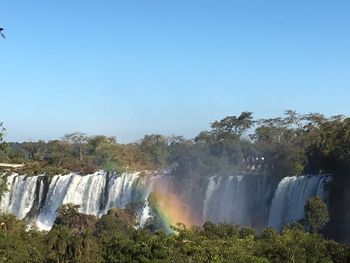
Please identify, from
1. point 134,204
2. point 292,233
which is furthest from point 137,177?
point 292,233

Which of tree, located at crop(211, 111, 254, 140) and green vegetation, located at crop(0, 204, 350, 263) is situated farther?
tree, located at crop(211, 111, 254, 140)

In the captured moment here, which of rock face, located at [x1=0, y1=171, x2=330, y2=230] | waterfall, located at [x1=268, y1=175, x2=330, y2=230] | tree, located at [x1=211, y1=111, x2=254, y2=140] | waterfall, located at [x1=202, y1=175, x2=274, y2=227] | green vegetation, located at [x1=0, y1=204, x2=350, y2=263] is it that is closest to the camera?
green vegetation, located at [x1=0, y1=204, x2=350, y2=263]

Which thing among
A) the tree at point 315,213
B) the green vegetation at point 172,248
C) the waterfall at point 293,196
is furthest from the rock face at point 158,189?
the green vegetation at point 172,248

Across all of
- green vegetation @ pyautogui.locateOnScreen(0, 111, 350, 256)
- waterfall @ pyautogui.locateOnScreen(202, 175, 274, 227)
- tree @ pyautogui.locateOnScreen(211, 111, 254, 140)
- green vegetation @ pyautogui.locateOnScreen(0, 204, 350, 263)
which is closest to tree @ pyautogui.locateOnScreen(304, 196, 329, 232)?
green vegetation @ pyautogui.locateOnScreen(0, 111, 350, 256)

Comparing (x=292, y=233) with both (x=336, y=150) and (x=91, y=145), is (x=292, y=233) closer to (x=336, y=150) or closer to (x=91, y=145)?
(x=336, y=150)

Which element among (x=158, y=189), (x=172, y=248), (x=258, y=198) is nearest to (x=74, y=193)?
(x=158, y=189)

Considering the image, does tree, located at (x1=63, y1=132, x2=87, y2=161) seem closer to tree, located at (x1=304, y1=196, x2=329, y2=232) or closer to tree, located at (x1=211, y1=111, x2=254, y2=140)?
tree, located at (x1=211, y1=111, x2=254, y2=140)

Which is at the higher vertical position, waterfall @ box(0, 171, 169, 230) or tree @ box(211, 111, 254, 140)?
tree @ box(211, 111, 254, 140)

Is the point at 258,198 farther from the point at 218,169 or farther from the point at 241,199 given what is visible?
the point at 218,169

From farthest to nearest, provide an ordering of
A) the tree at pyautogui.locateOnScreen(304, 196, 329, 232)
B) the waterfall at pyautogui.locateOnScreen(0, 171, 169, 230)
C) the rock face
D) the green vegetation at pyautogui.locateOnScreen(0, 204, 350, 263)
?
1. the waterfall at pyautogui.locateOnScreen(0, 171, 169, 230)
2. the rock face
3. the tree at pyautogui.locateOnScreen(304, 196, 329, 232)
4. the green vegetation at pyautogui.locateOnScreen(0, 204, 350, 263)
